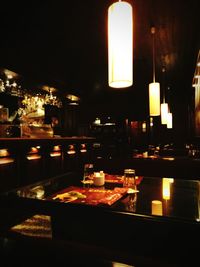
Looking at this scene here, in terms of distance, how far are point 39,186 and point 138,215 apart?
1384 mm

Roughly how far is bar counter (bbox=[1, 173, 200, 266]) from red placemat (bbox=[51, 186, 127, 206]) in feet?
0.09

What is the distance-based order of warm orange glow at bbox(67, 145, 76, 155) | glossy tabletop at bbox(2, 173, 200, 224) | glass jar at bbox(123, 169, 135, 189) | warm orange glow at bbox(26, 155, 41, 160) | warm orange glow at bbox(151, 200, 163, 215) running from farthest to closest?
warm orange glow at bbox(67, 145, 76, 155)
warm orange glow at bbox(26, 155, 41, 160)
glass jar at bbox(123, 169, 135, 189)
warm orange glow at bbox(151, 200, 163, 215)
glossy tabletop at bbox(2, 173, 200, 224)

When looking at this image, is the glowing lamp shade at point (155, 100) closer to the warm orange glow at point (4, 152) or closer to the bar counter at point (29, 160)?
the bar counter at point (29, 160)

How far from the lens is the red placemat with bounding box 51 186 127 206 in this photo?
1.68 metres

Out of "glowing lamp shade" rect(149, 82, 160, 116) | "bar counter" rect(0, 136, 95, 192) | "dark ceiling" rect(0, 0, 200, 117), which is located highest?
"dark ceiling" rect(0, 0, 200, 117)

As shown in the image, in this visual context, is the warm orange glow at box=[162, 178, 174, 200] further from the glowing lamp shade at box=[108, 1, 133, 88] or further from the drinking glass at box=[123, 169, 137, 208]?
the glowing lamp shade at box=[108, 1, 133, 88]

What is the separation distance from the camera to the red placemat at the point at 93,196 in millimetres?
1684

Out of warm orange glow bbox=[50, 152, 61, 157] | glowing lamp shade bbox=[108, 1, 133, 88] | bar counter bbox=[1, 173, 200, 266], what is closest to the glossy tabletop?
bar counter bbox=[1, 173, 200, 266]

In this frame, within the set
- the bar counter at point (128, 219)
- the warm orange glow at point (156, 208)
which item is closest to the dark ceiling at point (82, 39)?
the bar counter at point (128, 219)

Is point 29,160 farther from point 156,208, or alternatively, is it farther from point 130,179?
point 156,208

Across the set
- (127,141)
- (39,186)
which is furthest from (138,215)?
(127,141)

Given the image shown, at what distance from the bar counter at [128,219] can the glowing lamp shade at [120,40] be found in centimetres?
101

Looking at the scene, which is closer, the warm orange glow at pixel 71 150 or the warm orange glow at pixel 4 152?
the warm orange glow at pixel 4 152

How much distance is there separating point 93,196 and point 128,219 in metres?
0.72
